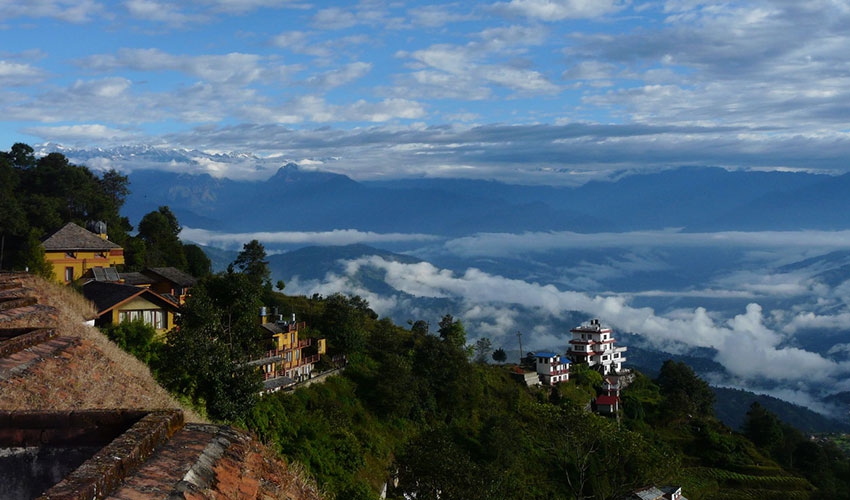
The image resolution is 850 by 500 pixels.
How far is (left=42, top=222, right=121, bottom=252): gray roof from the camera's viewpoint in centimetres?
4959

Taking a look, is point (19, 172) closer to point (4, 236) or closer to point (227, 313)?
point (4, 236)

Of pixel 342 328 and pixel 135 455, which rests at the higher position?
pixel 135 455

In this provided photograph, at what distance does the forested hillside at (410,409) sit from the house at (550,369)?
6.42ft

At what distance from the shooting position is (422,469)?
32.5 m

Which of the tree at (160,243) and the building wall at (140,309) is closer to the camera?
the building wall at (140,309)

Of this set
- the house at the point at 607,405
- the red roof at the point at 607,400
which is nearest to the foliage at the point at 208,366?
the house at the point at 607,405

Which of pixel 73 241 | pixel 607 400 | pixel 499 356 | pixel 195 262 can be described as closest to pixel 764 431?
pixel 607 400

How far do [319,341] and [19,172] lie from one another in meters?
32.4

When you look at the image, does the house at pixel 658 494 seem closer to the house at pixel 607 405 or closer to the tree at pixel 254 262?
the house at pixel 607 405

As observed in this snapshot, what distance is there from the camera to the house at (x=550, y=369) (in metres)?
79.1

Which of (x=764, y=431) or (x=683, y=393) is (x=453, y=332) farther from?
(x=764, y=431)

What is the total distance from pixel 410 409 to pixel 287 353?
9379mm

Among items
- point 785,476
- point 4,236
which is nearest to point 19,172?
point 4,236

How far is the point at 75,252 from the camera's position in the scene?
166 ft
